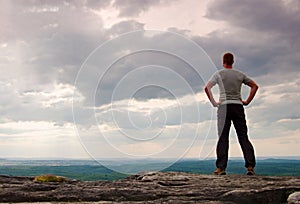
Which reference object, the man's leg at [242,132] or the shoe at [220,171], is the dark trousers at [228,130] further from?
the shoe at [220,171]

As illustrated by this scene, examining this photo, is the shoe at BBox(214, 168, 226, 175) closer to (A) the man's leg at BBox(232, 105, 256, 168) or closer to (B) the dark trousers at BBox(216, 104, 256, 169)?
(B) the dark trousers at BBox(216, 104, 256, 169)

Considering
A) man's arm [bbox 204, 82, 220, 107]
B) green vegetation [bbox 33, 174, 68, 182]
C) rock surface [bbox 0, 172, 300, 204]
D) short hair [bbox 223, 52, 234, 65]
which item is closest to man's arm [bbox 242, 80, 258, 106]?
short hair [bbox 223, 52, 234, 65]

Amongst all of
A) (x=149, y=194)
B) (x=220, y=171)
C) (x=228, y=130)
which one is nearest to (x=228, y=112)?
(x=228, y=130)

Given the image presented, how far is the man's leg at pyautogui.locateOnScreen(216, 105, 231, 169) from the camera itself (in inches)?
558

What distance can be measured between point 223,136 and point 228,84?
6.45ft

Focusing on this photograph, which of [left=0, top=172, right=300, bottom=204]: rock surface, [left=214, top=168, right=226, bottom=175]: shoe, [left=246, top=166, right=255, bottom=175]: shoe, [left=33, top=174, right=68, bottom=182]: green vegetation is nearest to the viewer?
[left=0, top=172, right=300, bottom=204]: rock surface

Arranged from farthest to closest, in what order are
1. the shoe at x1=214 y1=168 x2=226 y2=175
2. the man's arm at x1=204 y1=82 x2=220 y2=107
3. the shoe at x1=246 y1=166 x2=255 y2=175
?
the man's arm at x1=204 y1=82 x2=220 y2=107
the shoe at x1=214 y1=168 x2=226 y2=175
the shoe at x1=246 y1=166 x2=255 y2=175

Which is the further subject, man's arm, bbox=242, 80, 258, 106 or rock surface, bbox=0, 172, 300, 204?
man's arm, bbox=242, 80, 258, 106

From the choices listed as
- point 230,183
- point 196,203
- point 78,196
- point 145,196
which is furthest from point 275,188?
point 78,196

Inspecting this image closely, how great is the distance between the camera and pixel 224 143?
46.9 ft

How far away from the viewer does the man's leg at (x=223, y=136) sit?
1418 cm

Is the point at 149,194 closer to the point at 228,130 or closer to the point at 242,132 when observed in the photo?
the point at 228,130

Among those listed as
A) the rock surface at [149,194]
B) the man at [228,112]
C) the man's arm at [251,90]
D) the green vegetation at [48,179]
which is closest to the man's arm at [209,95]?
the man at [228,112]

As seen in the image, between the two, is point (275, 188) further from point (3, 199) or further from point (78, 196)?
point (3, 199)
